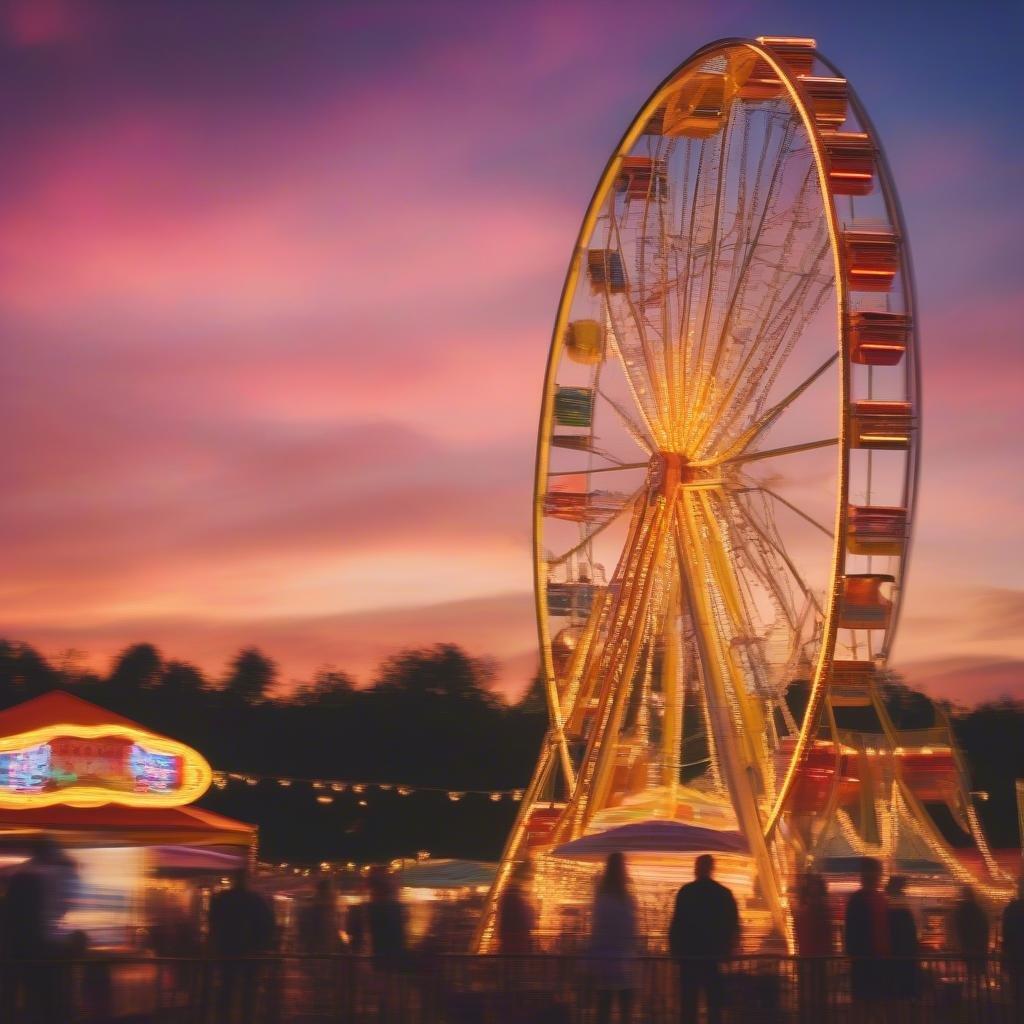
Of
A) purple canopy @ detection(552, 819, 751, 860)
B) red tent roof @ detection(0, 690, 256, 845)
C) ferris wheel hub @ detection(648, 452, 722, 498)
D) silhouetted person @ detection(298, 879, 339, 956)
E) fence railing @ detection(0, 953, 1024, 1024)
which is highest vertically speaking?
ferris wheel hub @ detection(648, 452, 722, 498)

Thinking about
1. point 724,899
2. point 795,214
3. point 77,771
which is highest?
point 795,214

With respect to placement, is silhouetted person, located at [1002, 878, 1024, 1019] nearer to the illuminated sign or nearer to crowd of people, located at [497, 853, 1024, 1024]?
crowd of people, located at [497, 853, 1024, 1024]

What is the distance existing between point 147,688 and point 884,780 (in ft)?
159

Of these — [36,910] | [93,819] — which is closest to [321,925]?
[36,910]

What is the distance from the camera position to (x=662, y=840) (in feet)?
57.6

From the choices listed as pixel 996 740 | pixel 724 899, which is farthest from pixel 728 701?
pixel 996 740

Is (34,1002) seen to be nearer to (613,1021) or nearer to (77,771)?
(613,1021)

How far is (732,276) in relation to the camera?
805 inches

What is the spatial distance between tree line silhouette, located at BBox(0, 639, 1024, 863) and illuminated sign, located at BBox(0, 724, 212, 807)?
35.4 m

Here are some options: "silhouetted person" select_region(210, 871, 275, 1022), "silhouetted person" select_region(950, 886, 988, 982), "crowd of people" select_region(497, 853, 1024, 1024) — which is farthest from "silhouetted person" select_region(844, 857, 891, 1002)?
"silhouetted person" select_region(210, 871, 275, 1022)

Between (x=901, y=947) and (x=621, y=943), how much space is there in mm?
1969

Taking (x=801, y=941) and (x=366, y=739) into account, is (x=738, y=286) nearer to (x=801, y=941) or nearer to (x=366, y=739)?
(x=801, y=941)

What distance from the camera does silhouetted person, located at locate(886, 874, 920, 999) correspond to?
991 cm

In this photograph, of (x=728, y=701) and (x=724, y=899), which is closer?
(x=724, y=899)
